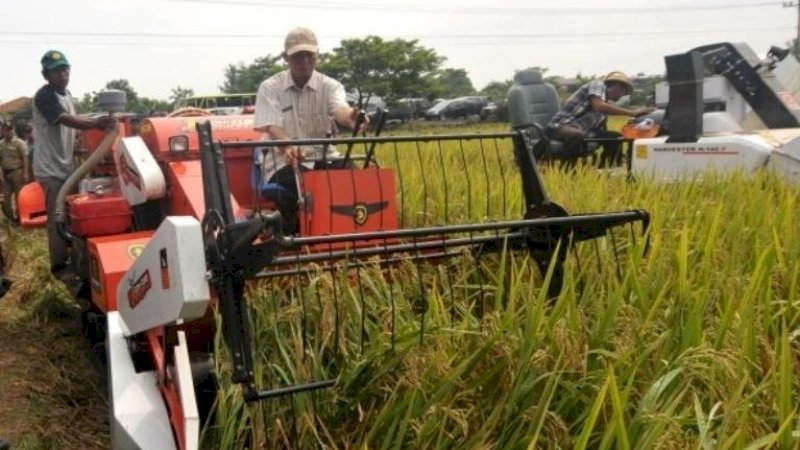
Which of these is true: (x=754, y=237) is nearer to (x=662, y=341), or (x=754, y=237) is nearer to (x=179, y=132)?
(x=662, y=341)

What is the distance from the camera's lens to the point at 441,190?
16.7 ft

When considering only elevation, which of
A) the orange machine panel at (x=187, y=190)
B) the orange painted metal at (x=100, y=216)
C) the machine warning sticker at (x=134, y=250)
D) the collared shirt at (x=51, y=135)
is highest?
the collared shirt at (x=51, y=135)

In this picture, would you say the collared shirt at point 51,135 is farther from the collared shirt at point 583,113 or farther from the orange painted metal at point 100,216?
the collared shirt at point 583,113

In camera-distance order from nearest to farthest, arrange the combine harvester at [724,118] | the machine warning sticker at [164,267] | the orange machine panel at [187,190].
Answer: the machine warning sticker at [164,267] → the orange machine panel at [187,190] → the combine harvester at [724,118]

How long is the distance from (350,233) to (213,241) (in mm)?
581

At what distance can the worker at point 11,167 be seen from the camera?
32.5ft

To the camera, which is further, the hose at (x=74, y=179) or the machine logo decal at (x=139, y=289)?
the hose at (x=74, y=179)

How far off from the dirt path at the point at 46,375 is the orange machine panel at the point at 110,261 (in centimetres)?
48

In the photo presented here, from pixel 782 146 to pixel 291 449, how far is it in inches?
187

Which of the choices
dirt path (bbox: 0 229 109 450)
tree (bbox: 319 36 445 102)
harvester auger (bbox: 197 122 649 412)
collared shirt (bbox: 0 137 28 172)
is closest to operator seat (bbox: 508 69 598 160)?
harvester auger (bbox: 197 122 649 412)

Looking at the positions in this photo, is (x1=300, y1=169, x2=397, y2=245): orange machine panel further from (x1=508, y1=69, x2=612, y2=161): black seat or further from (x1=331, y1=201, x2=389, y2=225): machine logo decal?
(x1=508, y1=69, x2=612, y2=161): black seat

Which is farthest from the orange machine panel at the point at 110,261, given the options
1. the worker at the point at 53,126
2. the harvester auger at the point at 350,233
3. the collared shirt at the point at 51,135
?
the collared shirt at the point at 51,135

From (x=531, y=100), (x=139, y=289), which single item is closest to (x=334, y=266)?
(x=139, y=289)

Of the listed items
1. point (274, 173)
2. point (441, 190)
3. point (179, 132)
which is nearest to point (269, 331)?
point (274, 173)
